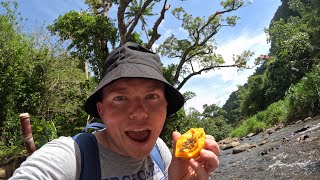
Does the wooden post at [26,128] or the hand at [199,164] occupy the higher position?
the wooden post at [26,128]

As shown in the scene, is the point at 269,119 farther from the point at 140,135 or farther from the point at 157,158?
the point at 140,135

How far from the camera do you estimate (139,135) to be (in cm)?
145

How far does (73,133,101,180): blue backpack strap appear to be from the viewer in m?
1.28

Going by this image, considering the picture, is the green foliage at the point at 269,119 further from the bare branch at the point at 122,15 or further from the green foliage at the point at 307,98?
the bare branch at the point at 122,15

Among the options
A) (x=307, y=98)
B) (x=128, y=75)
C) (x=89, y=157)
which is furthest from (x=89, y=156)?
(x=307, y=98)

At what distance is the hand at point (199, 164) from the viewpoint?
1.39 metres

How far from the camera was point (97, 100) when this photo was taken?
64.1 inches

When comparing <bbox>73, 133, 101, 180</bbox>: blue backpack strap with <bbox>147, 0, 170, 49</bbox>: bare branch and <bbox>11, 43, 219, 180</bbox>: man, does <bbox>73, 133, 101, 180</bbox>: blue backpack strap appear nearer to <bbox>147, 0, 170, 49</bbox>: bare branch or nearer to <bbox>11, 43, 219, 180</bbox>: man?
A: <bbox>11, 43, 219, 180</bbox>: man

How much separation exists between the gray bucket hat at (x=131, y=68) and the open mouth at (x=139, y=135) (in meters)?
0.25

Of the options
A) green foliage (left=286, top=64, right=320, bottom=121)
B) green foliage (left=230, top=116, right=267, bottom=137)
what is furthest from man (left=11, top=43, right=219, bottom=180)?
green foliage (left=230, top=116, right=267, bottom=137)

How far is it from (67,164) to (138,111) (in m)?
0.38

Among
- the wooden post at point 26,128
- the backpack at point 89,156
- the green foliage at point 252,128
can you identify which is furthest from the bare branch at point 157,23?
the backpack at point 89,156

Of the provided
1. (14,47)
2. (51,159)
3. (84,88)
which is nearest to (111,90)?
(51,159)

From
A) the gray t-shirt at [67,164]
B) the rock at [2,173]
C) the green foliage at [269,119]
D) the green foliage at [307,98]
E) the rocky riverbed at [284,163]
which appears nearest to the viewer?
the gray t-shirt at [67,164]
